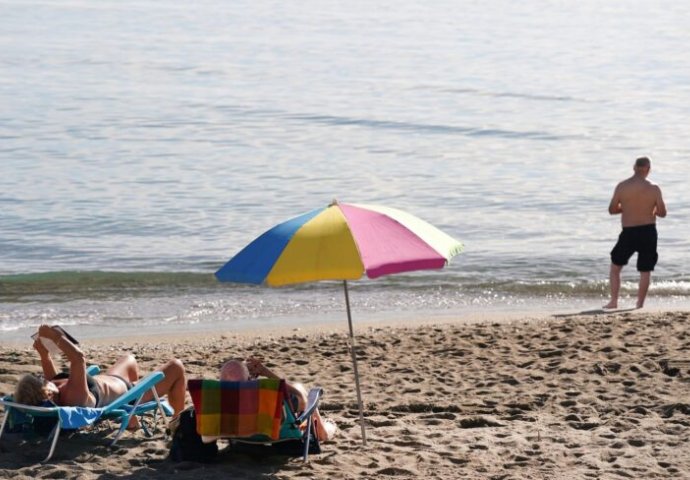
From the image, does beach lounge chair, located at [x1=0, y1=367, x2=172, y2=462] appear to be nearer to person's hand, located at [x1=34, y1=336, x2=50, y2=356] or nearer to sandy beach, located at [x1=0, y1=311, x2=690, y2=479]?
sandy beach, located at [x1=0, y1=311, x2=690, y2=479]

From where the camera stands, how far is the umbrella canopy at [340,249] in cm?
622

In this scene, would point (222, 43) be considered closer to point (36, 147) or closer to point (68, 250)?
point (36, 147)

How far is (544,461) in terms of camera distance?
22.1 feet

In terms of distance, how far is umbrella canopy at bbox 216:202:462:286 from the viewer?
622 centimetres

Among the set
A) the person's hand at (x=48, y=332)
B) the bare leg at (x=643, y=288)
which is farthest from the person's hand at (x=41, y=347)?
the bare leg at (x=643, y=288)

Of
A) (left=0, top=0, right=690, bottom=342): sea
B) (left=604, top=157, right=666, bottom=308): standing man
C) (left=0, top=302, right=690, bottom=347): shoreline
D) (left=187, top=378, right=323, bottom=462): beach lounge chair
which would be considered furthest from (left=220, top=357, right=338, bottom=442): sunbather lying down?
(left=604, top=157, right=666, bottom=308): standing man

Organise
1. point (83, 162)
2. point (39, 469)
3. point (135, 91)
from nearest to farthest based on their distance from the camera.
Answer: point (39, 469)
point (83, 162)
point (135, 91)

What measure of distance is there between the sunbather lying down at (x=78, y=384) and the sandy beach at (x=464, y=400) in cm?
26

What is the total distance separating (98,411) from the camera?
22.3 ft

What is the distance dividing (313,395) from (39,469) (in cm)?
150

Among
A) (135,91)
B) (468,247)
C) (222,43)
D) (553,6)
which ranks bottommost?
(468,247)

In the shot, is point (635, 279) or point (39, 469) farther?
point (635, 279)

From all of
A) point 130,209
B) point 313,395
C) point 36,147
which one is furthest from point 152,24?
point 313,395

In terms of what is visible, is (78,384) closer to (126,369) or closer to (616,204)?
(126,369)
